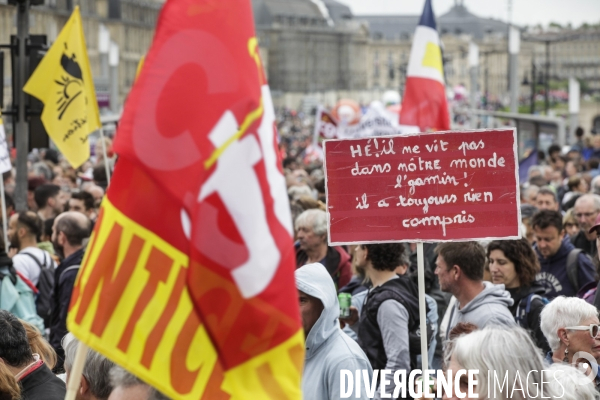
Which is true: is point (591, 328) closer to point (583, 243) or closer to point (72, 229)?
point (72, 229)

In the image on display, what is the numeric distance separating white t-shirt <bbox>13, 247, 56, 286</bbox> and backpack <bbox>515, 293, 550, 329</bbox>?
271 cm

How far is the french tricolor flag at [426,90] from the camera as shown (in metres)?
10.3

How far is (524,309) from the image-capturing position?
17.6 ft

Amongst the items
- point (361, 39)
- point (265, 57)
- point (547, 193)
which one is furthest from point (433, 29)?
point (361, 39)

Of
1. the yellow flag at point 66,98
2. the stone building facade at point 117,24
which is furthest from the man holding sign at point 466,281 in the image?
the stone building facade at point 117,24

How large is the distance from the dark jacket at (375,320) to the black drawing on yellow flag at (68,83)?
13.2 feet

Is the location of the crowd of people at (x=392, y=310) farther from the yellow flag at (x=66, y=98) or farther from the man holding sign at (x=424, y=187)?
the yellow flag at (x=66, y=98)

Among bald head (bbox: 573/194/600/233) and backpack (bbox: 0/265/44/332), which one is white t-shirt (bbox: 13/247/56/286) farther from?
bald head (bbox: 573/194/600/233)

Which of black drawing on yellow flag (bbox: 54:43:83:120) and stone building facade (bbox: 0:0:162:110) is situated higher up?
stone building facade (bbox: 0:0:162:110)

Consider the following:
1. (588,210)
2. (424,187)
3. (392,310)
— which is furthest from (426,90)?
(424,187)

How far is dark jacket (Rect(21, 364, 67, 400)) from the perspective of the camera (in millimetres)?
3652

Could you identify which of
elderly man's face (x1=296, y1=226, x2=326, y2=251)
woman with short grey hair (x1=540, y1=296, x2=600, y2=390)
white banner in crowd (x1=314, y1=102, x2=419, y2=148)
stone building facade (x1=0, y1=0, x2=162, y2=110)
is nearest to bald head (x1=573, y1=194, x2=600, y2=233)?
elderly man's face (x1=296, y1=226, x2=326, y2=251)

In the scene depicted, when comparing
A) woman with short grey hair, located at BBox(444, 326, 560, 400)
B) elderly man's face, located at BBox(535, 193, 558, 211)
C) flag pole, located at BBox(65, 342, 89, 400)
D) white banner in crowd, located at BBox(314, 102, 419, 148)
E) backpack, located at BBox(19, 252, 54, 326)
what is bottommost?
backpack, located at BBox(19, 252, 54, 326)

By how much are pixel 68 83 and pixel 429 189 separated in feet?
16.4
